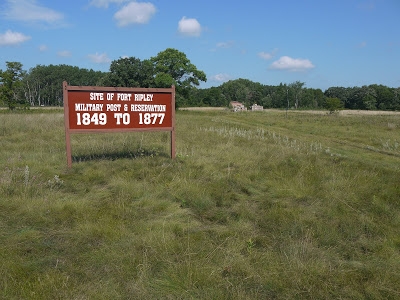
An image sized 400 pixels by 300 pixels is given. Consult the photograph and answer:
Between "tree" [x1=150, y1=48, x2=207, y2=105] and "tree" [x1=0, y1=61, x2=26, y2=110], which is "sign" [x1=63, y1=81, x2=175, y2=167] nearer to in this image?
"tree" [x1=0, y1=61, x2=26, y2=110]

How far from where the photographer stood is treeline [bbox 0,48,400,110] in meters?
57.8

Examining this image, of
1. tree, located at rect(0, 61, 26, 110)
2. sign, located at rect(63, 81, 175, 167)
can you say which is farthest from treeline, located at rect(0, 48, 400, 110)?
sign, located at rect(63, 81, 175, 167)

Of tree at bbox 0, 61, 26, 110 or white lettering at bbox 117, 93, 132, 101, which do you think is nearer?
white lettering at bbox 117, 93, 132, 101

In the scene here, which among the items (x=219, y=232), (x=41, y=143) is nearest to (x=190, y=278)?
(x=219, y=232)

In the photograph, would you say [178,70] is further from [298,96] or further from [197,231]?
[298,96]

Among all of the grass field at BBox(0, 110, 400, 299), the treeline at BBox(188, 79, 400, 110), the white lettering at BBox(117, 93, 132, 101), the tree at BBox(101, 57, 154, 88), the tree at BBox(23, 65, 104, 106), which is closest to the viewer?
the grass field at BBox(0, 110, 400, 299)

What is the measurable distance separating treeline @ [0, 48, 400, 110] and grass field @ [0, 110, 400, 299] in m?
39.8

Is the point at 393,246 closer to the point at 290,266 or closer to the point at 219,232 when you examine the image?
the point at 290,266

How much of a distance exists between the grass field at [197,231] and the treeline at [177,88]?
131 ft

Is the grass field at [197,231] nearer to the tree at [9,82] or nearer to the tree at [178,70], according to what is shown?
the tree at [9,82]

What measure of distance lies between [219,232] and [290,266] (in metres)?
1.24

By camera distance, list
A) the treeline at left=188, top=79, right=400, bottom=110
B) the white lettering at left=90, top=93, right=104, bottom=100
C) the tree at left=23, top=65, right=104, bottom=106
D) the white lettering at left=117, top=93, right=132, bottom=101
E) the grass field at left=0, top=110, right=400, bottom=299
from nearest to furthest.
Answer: the grass field at left=0, top=110, right=400, bottom=299 < the white lettering at left=90, top=93, right=104, bottom=100 < the white lettering at left=117, top=93, right=132, bottom=101 < the tree at left=23, top=65, right=104, bottom=106 < the treeline at left=188, top=79, right=400, bottom=110

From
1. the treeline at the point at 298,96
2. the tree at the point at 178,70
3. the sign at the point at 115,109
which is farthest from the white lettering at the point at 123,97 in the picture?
the treeline at the point at 298,96

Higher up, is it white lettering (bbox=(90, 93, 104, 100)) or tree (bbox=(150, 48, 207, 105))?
tree (bbox=(150, 48, 207, 105))
